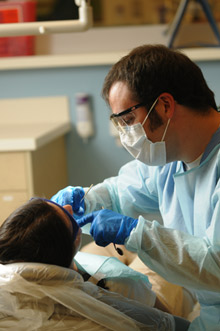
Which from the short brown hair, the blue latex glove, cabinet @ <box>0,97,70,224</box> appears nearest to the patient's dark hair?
the blue latex glove

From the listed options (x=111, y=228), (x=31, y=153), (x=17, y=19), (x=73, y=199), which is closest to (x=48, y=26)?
(x=73, y=199)

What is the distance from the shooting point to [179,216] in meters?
1.54

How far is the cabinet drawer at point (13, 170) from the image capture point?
2.31 meters

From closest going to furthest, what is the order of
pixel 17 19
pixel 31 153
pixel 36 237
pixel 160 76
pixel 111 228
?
pixel 36 237
pixel 111 228
pixel 160 76
pixel 31 153
pixel 17 19

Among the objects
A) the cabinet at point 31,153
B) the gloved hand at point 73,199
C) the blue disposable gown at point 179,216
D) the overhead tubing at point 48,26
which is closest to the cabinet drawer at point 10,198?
the cabinet at point 31,153

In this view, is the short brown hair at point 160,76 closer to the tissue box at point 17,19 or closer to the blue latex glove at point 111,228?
the blue latex glove at point 111,228

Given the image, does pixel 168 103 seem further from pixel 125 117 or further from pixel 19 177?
pixel 19 177

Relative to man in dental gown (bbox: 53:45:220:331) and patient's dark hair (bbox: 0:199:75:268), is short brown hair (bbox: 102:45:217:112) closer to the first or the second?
man in dental gown (bbox: 53:45:220:331)

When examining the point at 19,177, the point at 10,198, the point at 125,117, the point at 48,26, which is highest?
the point at 48,26

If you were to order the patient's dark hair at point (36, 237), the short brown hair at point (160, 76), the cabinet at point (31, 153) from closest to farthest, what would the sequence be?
the patient's dark hair at point (36, 237)
the short brown hair at point (160, 76)
the cabinet at point (31, 153)

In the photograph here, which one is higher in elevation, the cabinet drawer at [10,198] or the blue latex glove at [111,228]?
the blue latex glove at [111,228]

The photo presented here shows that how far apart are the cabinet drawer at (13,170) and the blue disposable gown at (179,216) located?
70cm

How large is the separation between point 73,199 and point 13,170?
34.5 inches

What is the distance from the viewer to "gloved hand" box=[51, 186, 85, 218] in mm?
1497
